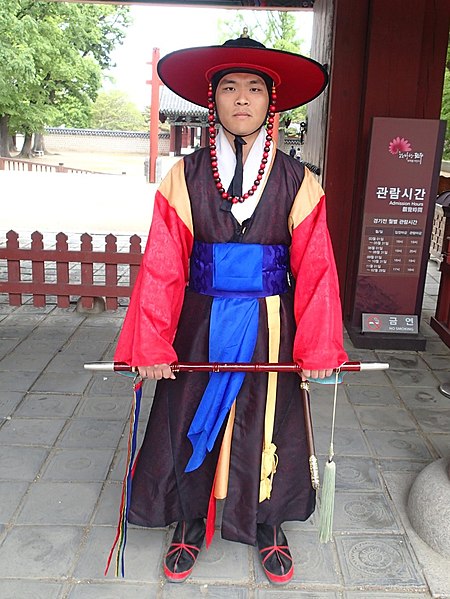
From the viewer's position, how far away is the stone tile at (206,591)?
222cm

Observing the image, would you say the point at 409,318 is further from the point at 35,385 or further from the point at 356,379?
the point at 35,385

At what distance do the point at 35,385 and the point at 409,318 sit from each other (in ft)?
9.94

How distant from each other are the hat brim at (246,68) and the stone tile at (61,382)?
232 centimetres

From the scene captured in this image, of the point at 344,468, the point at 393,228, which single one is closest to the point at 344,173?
the point at 393,228

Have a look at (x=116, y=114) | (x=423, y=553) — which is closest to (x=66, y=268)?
(x=423, y=553)

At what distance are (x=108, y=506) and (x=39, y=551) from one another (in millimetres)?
392

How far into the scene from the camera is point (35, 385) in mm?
4062

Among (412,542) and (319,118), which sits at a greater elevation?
(319,118)

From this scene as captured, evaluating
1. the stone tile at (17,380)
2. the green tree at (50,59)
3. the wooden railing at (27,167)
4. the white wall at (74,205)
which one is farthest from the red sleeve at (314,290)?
the wooden railing at (27,167)

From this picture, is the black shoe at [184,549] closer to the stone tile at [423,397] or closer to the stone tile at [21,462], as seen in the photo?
the stone tile at [21,462]

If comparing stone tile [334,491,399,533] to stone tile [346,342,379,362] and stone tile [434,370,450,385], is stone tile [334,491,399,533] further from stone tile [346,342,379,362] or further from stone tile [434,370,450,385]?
stone tile [346,342,379,362]

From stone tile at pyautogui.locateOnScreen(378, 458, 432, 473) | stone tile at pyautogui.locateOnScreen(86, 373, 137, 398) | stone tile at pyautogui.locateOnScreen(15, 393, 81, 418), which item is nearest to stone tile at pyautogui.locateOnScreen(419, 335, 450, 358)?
stone tile at pyautogui.locateOnScreen(378, 458, 432, 473)

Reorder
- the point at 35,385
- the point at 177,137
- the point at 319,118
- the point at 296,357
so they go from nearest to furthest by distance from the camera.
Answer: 1. the point at 296,357
2. the point at 35,385
3. the point at 319,118
4. the point at 177,137

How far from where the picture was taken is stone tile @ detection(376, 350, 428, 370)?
182 inches
